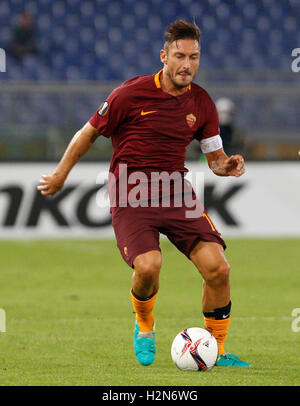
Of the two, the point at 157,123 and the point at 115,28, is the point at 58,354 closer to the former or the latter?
the point at 157,123

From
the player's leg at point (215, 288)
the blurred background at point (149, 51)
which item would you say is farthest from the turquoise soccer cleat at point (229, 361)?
the blurred background at point (149, 51)

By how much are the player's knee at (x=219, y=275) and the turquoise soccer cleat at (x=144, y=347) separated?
56 cm

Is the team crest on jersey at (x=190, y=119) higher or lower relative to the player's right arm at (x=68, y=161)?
higher

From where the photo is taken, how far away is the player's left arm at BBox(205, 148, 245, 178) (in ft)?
19.2

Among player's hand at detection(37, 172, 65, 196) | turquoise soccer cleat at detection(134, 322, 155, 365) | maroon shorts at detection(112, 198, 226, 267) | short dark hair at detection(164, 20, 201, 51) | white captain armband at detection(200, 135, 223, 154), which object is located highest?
short dark hair at detection(164, 20, 201, 51)

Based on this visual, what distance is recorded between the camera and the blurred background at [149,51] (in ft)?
49.7

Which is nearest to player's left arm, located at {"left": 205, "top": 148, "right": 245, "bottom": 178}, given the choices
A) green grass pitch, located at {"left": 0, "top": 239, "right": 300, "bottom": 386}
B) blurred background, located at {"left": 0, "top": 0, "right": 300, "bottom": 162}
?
green grass pitch, located at {"left": 0, "top": 239, "right": 300, "bottom": 386}

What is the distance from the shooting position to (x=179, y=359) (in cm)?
558

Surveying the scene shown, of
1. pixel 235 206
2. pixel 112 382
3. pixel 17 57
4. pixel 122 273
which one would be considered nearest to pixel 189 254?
pixel 112 382

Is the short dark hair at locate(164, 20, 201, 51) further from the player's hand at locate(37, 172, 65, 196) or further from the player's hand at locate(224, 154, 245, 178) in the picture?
the player's hand at locate(37, 172, 65, 196)

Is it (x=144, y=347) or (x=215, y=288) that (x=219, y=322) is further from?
(x=144, y=347)

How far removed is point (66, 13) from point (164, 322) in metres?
12.3

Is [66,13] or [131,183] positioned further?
[66,13]

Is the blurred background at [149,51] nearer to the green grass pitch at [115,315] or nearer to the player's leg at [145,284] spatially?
the green grass pitch at [115,315]
